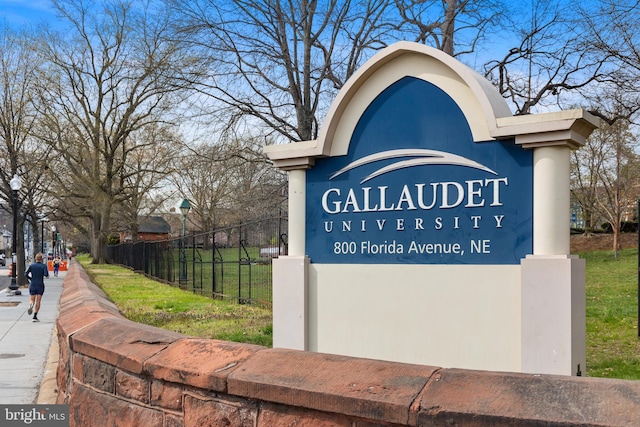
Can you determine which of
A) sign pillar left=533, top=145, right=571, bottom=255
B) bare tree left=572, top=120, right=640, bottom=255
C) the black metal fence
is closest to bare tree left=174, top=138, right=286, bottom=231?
the black metal fence

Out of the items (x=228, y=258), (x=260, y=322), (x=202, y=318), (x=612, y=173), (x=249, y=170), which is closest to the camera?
(x=260, y=322)

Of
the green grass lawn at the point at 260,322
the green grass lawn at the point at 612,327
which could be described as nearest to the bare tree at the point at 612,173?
the green grass lawn at the point at 612,327

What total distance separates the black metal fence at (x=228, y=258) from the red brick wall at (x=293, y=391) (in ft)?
25.9

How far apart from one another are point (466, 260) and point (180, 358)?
6.89 feet

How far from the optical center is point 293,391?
2.50m

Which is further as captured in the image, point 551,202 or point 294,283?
point 294,283

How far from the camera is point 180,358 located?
10.3 ft

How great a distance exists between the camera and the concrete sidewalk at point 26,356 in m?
7.37

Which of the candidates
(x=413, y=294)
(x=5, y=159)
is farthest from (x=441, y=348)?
(x=5, y=159)

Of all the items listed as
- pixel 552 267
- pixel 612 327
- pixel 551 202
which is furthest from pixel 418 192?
pixel 612 327

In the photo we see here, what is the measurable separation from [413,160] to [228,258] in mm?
12461

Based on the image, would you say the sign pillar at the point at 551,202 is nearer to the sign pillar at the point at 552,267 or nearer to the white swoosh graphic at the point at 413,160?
the sign pillar at the point at 552,267

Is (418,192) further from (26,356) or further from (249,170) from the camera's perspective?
(249,170)

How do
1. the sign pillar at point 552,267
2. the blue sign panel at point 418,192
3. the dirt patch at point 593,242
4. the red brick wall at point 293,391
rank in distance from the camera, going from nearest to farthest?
1. the red brick wall at point 293,391
2. the sign pillar at point 552,267
3. the blue sign panel at point 418,192
4. the dirt patch at point 593,242
